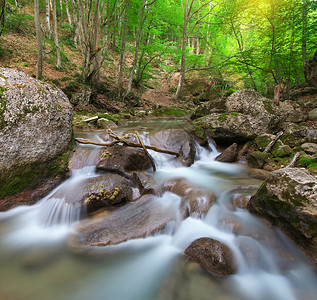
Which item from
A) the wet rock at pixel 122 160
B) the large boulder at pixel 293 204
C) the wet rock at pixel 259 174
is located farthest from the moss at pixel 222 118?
the large boulder at pixel 293 204

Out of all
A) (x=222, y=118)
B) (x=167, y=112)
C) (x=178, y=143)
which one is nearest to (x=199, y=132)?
(x=222, y=118)

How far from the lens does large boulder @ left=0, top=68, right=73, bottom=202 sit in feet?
9.60

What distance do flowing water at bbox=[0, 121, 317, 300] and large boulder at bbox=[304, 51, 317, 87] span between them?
8.26 metres

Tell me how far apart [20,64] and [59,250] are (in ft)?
38.5

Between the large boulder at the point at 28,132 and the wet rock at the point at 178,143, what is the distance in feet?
8.95

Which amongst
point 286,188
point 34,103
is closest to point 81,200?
point 34,103

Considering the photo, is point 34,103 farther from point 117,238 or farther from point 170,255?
point 170,255

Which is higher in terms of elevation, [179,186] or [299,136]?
[299,136]

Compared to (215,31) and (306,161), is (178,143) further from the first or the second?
(215,31)

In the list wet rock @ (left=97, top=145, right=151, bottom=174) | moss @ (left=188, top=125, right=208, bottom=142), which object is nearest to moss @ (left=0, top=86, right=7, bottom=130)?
wet rock @ (left=97, top=145, right=151, bottom=174)

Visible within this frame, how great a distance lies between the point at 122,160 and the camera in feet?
13.8

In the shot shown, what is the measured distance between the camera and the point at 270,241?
2555 mm

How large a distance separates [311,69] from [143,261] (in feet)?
33.4

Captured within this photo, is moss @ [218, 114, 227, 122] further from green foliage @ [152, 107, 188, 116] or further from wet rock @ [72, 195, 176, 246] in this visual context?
green foliage @ [152, 107, 188, 116]
